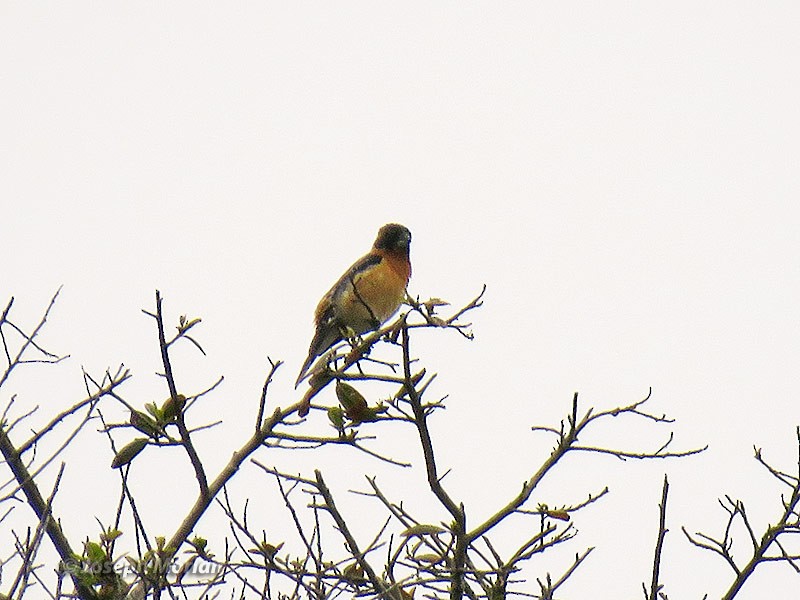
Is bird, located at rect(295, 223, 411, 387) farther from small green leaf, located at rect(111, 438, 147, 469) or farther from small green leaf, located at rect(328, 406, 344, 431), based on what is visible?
small green leaf, located at rect(111, 438, 147, 469)

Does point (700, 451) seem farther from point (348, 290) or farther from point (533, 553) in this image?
point (348, 290)

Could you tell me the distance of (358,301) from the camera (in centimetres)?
739

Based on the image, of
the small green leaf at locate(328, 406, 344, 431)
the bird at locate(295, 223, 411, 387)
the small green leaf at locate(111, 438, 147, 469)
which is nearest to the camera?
the small green leaf at locate(111, 438, 147, 469)

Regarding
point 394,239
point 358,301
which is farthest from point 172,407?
point 394,239

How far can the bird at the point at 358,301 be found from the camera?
A: 23.9ft

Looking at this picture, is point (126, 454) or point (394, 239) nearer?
point (126, 454)

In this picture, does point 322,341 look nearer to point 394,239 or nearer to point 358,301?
point 358,301

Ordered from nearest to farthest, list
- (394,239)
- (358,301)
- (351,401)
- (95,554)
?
(95,554) → (351,401) → (358,301) → (394,239)

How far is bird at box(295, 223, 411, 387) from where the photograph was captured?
730 centimetres

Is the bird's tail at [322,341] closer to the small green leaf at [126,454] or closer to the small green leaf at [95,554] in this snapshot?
the small green leaf at [126,454]

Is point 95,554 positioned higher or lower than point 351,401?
lower

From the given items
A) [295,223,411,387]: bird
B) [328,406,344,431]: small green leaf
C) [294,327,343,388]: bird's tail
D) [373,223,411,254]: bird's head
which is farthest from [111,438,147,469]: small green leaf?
[373,223,411,254]: bird's head

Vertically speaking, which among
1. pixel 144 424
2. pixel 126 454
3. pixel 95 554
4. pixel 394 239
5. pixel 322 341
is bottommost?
pixel 95 554

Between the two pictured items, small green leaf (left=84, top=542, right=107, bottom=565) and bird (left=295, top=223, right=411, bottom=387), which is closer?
small green leaf (left=84, top=542, right=107, bottom=565)
